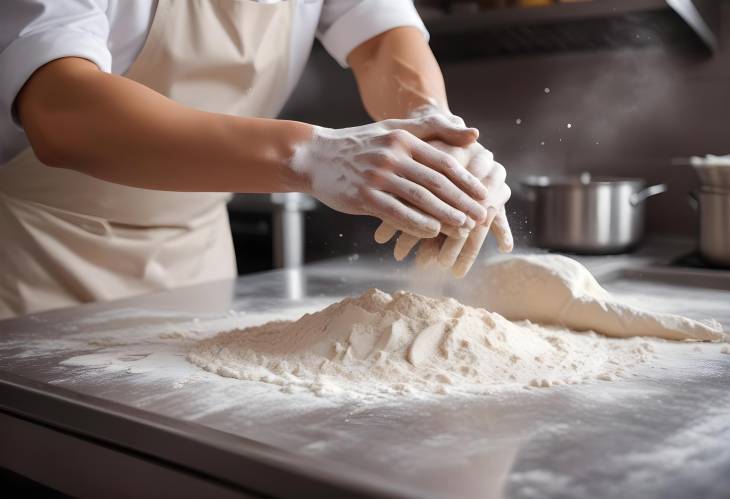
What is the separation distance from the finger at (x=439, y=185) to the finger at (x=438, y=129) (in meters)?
0.09

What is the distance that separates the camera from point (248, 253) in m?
3.16

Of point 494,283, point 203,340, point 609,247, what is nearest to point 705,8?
point 609,247

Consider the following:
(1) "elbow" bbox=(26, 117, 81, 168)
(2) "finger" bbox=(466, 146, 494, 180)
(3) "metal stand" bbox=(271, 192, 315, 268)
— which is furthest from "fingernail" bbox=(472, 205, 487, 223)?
(3) "metal stand" bbox=(271, 192, 315, 268)

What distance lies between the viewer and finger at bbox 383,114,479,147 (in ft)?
3.58

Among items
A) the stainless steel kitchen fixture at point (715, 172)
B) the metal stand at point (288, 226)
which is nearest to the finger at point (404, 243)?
the stainless steel kitchen fixture at point (715, 172)

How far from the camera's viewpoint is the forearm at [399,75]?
1491 millimetres

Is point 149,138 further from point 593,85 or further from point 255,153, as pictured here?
point 593,85

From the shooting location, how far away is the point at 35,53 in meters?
1.13

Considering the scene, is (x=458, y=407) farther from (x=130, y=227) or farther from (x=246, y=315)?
(x=130, y=227)

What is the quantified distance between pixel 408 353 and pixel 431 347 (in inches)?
1.4

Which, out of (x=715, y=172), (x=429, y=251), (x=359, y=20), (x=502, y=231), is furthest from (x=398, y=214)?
(x=715, y=172)

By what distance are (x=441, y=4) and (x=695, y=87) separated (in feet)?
2.75

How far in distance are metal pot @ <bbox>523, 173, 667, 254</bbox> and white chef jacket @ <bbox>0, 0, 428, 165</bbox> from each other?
0.61 metres

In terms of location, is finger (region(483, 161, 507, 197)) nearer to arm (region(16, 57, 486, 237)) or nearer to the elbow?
arm (region(16, 57, 486, 237))
